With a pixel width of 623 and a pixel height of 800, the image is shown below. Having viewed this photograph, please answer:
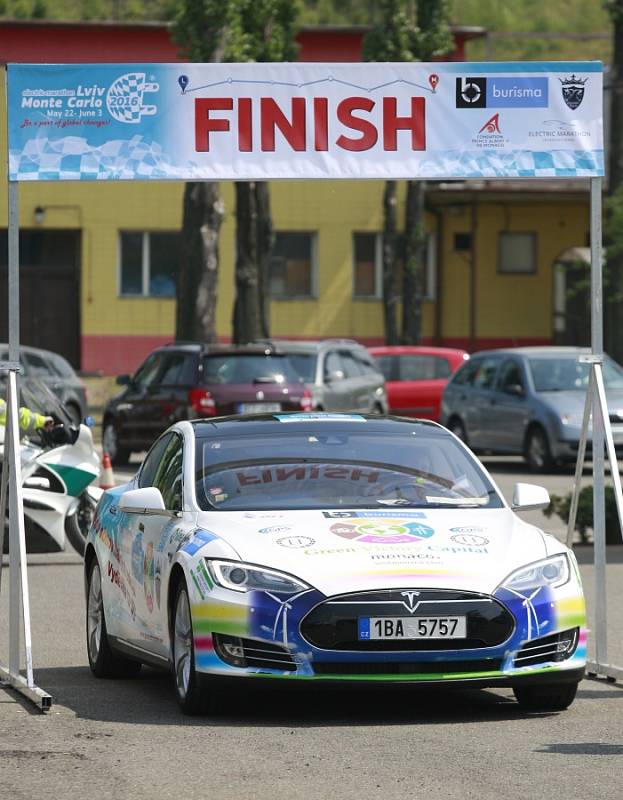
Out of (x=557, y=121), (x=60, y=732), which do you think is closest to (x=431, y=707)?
(x=60, y=732)

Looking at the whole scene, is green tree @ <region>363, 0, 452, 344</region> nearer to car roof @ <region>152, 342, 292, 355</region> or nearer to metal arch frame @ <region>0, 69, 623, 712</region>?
car roof @ <region>152, 342, 292, 355</region>

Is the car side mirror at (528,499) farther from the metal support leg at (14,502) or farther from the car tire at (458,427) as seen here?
the car tire at (458,427)

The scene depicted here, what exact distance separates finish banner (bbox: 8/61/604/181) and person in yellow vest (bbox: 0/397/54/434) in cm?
561

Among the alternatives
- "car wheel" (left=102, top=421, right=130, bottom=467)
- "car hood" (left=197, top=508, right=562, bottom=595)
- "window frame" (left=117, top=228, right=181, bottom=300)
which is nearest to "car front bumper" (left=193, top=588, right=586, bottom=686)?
"car hood" (left=197, top=508, right=562, bottom=595)

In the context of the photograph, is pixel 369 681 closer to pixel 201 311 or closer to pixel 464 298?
pixel 201 311

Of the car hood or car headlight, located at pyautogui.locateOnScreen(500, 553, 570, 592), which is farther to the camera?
car headlight, located at pyautogui.locateOnScreen(500, 553, 570, 592)

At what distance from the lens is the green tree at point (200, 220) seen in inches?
1364

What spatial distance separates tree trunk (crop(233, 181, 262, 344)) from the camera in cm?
3816

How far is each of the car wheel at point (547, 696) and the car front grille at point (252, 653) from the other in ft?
3.79

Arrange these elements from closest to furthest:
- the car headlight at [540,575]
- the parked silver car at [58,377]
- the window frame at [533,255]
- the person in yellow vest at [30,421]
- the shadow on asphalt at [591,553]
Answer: the car headlight at [540,575] → the person in yellow vest at [30,421] → the shadow on asphalt at [591,553] → the parked silver car at [58,377] → the window frame at [533,255]

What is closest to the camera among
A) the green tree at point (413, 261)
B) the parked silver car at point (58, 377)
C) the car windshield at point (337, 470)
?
the car windshield at point (337, 470)

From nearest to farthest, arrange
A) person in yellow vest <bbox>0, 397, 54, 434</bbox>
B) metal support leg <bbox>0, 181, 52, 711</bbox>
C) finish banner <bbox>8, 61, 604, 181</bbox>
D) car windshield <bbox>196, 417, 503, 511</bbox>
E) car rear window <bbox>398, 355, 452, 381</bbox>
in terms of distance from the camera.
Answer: car windshield <bbox>196, 417, 503, 511</bbox>, metal support leg <bbox>0, 181, 52, 711</bbox>, finish banner <bbox>8, 61, 604, 181</bbox>, person in yellow vest <bbox>0, 397, 54, 434</bbox>, car rear window <bbox>398, 355, 452, 381</bbox>

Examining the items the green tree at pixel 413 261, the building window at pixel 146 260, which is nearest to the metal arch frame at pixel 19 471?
the green tree at pixel 413 261

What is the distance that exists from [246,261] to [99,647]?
93.6ft
